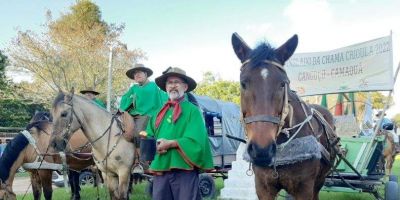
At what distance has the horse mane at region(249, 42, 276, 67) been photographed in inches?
145

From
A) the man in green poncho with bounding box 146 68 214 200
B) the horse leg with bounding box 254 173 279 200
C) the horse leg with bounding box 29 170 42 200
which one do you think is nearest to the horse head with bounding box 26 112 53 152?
the horse leg with bounding box 29 170 42 200

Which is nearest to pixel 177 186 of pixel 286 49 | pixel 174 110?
pixel 174 110

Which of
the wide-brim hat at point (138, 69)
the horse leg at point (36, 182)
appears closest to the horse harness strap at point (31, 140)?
the horse leg at point (36, 182)

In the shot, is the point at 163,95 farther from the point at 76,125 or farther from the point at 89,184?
the point at 89,184

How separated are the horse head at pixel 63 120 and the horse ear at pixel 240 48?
12.5ft

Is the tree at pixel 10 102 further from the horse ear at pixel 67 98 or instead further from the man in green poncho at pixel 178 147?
the man in green poncho at pixel 178 147

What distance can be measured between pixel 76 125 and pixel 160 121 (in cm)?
323

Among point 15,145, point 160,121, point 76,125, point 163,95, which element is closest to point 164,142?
point 160,121

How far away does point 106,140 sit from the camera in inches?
290

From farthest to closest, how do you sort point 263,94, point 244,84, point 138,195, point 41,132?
1. point 138,195
2. point 41,132
3. point 244,84
4. point 263,94

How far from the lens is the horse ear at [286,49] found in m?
3.82

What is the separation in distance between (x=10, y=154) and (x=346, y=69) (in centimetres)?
645

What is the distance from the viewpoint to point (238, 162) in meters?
10.3

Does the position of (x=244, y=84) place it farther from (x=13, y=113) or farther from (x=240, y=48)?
(x=13, y=113)
